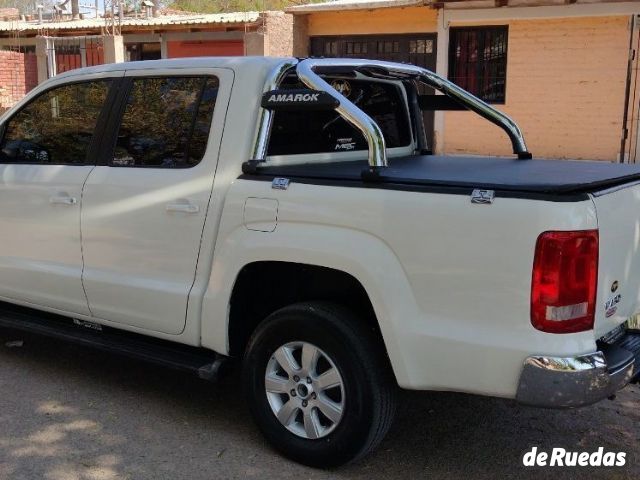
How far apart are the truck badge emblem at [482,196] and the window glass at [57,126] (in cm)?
245

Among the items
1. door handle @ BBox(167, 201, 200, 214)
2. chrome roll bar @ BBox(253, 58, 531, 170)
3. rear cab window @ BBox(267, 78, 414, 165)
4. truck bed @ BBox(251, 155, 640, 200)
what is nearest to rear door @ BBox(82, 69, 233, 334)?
door handle @ BBox(167, 201, 200, 214)

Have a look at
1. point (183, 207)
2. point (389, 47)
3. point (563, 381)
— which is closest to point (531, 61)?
point (389, 47)

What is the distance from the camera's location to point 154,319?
13.4 ft

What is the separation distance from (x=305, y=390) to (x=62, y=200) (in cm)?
189

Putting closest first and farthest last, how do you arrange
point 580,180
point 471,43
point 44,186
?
point 580,180 < point 44,186 < point 471,43

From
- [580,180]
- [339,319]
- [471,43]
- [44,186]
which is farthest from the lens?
[471,43]

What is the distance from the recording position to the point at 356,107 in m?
3.64

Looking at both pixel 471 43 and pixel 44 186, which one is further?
pixel 471 43

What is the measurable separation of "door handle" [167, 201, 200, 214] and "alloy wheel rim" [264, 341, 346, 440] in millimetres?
830

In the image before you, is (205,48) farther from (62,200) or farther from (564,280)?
(564,280)

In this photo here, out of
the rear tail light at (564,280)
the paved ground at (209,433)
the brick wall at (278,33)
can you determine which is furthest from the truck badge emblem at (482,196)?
the brick wall at (278,33)

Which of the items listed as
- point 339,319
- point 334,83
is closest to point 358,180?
point 339,319

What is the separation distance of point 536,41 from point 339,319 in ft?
42.5

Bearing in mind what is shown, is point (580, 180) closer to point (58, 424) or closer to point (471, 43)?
point (58, 424)
